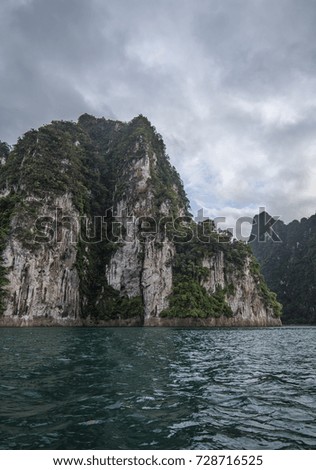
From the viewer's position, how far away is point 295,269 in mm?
170500

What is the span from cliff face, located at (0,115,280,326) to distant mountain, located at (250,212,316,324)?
2663 inches

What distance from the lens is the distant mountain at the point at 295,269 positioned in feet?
495

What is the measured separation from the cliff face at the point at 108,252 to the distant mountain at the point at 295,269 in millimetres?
67639

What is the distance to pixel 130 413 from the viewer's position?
853 cm

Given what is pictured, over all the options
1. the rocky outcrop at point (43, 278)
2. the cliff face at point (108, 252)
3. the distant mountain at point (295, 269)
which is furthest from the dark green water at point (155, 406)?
the distant mountain at point (295, 269)

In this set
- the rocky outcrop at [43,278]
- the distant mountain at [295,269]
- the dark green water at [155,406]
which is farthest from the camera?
the distant mountain at [295,269]

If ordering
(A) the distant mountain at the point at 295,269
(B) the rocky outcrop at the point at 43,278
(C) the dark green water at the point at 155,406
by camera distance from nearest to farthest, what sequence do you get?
(C) the dark green water at the point at 155,406
(B) the rocky outcrop at the point at 43,278
(A) the distant mountain at the point at 295,269

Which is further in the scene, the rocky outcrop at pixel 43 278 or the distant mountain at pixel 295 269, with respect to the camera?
the distant mountain at pixel 295 269

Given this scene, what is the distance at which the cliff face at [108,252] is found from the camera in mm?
67750

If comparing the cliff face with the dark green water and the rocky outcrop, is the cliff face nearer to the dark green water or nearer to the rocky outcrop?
the rocky outcrop

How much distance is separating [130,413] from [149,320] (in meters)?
68.0

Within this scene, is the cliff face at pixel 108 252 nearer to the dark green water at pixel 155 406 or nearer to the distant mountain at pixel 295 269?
the dark green water at pixel 155 406

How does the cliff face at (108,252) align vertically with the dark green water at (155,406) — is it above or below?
above

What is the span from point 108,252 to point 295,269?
11739 cm
